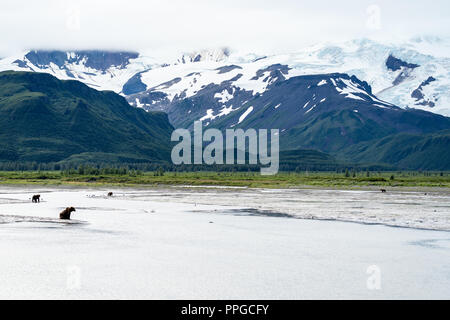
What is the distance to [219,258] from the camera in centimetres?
3950

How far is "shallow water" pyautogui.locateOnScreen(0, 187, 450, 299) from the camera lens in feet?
100

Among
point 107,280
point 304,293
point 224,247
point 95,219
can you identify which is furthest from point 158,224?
point 304,293

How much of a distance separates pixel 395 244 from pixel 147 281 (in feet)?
68.8

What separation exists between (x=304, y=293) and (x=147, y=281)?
313 inches

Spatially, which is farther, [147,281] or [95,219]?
[95,219]

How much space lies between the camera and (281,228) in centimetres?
5712

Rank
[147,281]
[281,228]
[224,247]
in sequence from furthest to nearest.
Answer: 1. [281,228]
2. [224,247]
3. [147,281]

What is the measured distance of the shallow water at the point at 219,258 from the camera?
1206 inches
